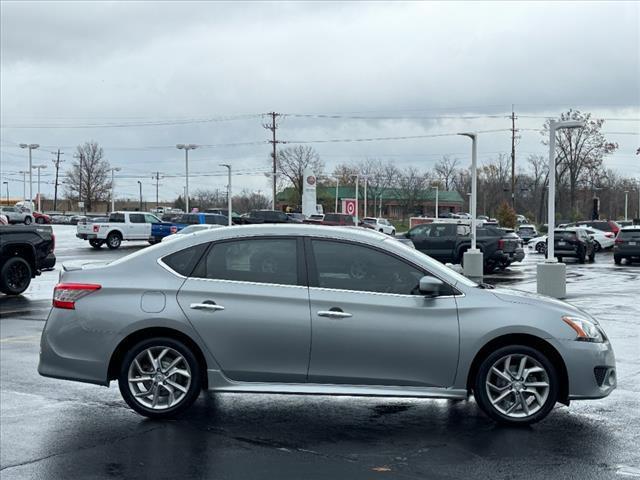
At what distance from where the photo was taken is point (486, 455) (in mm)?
5633

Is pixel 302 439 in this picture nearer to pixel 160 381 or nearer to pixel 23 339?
pixel 160 381

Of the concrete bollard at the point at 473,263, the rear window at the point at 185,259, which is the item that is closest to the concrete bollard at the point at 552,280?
the concrete bollard at the point at 473,263

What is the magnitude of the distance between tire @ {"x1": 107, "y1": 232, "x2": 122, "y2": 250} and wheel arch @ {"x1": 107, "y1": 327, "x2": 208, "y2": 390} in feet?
113

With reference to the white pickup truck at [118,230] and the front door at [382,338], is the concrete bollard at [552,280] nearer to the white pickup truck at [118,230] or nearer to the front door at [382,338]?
the front door at [382,338]

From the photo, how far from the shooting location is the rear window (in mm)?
6668

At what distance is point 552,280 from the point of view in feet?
59.4

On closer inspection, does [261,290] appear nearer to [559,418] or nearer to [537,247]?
[559,418]

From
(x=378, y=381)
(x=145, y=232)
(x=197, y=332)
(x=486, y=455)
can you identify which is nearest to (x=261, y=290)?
(x=197, y=332)

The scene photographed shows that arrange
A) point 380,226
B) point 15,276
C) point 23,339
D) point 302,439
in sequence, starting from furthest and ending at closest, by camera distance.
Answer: point 380,226, point 15,276, point 23,339, point 302,439

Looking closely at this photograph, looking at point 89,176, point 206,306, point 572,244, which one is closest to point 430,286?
point 206,306

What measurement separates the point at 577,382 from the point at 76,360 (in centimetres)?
427

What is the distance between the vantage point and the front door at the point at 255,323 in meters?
6.37

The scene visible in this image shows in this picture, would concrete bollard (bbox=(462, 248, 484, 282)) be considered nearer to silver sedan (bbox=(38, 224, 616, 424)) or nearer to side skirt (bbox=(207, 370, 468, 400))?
silver sedan (bbox=(38, 224, 616, 424))

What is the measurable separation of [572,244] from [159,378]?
29813 millimetres
